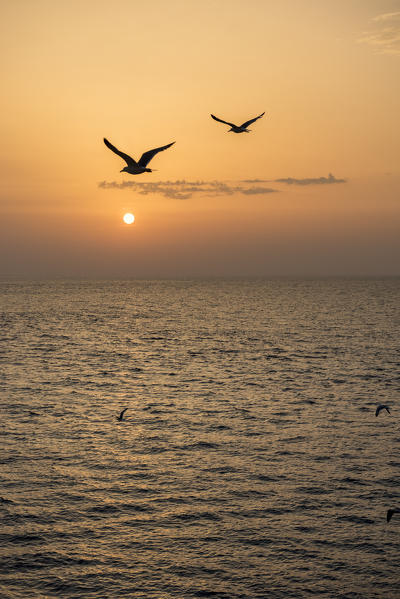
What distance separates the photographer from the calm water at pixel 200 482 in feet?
66.3

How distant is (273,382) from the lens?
54.6 m

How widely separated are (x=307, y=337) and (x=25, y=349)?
44.7 meters

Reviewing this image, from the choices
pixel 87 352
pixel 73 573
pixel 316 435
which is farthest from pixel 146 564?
pixel 87 352

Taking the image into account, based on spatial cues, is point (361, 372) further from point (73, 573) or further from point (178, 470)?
point (73, 573)

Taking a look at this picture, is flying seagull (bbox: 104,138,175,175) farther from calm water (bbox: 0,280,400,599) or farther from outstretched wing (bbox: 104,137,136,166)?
calm water (bbox: 0,280,400,599)

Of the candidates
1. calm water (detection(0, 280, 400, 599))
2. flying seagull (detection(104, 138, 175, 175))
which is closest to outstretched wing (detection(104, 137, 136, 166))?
flying seagull (detection(104, 138, 175, 175))

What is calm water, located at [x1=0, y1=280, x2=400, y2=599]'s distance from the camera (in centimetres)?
2022

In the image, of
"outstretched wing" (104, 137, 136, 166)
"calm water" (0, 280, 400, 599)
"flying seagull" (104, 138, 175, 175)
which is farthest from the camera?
"flying seagull" (104, 138, 175, 175)

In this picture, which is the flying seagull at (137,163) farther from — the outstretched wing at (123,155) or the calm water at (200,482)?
the calm water at (200,482)

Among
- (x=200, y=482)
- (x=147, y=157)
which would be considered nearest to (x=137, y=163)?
(x=147, y=157)

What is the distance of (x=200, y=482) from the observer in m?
28.3

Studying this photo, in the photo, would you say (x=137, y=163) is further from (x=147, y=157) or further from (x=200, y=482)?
(x=200, y=482)

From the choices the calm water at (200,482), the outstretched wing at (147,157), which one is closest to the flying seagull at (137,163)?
the outstretched wing at (147,157)

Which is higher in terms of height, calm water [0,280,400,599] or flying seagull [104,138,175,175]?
flying seagull [104,138,175,175]
